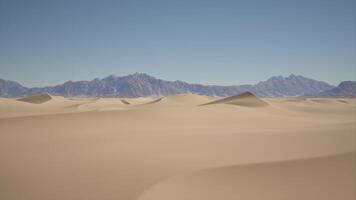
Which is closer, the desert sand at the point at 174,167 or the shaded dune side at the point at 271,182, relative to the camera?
the shaded dune side at the point at 271,182

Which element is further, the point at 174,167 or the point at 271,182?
the point at 174,167

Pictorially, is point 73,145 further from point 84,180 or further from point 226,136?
point 226,136

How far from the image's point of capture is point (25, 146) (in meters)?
10.2

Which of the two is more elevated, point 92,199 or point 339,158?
point 339,158

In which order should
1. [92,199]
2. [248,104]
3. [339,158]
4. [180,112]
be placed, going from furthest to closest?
[248,104]
[180,112]
[339,158]
[92,199]

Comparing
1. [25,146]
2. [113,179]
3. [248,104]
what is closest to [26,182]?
[113,179]

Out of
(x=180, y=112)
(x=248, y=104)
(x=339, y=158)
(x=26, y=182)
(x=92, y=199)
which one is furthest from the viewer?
(x=248, y=104)

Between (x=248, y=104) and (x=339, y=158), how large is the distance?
32.1 meters

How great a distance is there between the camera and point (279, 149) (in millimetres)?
10492

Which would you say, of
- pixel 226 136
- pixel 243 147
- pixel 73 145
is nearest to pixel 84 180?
pixel 73 145

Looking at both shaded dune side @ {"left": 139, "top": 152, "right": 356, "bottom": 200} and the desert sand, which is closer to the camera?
shaded dune side @ {"left": 139, "top": 152, "right": 356, "bottom": 200}

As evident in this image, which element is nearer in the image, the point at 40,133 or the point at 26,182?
the point at 26,182

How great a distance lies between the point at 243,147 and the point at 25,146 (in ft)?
27.1

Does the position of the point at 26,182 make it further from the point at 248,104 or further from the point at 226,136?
the point at 248,104
